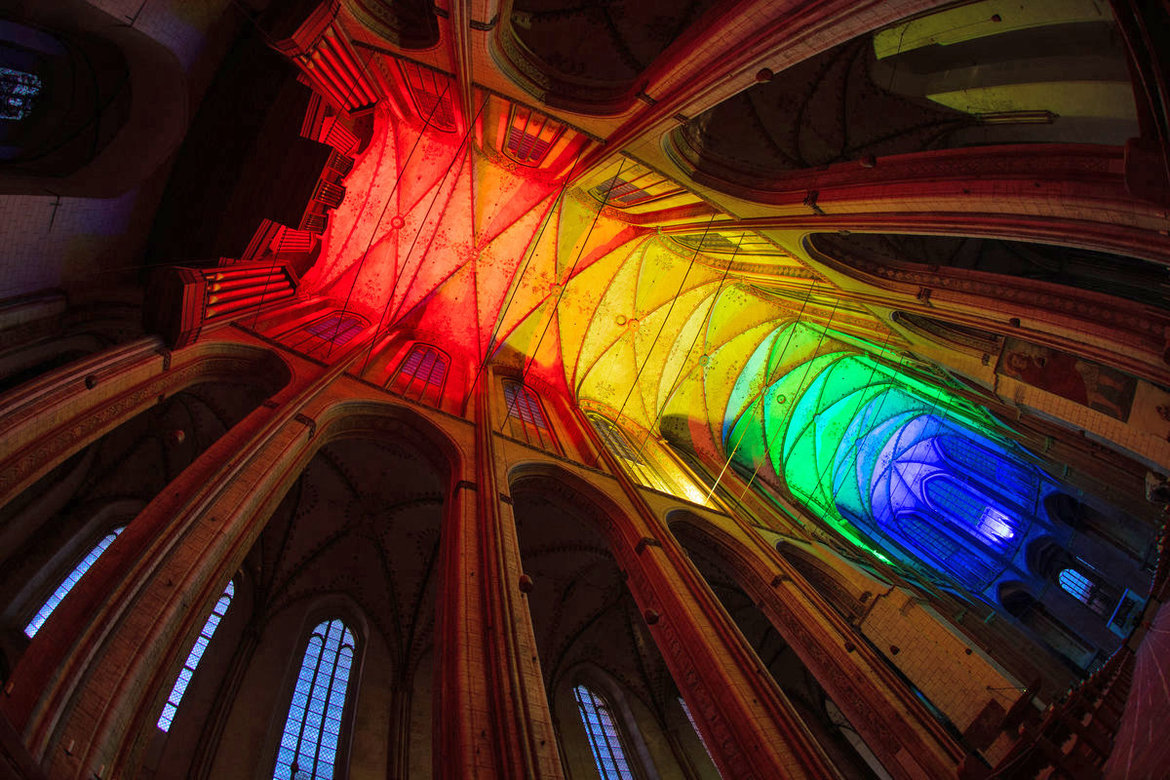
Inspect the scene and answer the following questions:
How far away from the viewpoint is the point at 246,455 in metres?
5.96

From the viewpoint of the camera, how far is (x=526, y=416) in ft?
41.2

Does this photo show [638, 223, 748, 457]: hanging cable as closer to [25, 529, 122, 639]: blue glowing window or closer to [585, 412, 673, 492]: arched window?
[585, 412, 673, 492]: arched window

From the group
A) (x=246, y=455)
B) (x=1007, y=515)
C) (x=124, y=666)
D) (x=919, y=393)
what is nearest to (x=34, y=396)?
(x=246, y=455)

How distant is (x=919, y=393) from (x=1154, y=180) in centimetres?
1260

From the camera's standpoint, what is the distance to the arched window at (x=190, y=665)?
23.3 ft

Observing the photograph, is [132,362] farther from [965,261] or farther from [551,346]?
[965,261]

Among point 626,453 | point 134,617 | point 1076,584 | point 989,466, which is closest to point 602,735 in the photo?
point 626,453

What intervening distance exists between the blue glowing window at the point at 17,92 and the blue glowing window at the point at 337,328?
5086 mm

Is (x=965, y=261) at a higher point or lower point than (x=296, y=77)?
higher

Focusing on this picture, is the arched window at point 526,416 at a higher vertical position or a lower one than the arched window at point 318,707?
higher

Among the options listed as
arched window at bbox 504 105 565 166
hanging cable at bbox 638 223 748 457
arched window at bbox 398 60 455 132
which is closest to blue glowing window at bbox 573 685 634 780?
hanging cable at bbox 638 223 748 457

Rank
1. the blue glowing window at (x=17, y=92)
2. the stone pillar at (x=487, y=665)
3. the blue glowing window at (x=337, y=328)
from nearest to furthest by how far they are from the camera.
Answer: the stone pillar at (x=487, y=665)
the blue glowing window at (x=17, y=92)
the blue glowing window at (x=337, y=328)

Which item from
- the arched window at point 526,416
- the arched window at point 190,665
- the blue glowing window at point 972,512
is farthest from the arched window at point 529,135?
the blue glowing window at point 972,512

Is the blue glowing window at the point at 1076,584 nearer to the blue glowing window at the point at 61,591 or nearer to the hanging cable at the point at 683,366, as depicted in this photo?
the hanging cable at the point at 683,366
